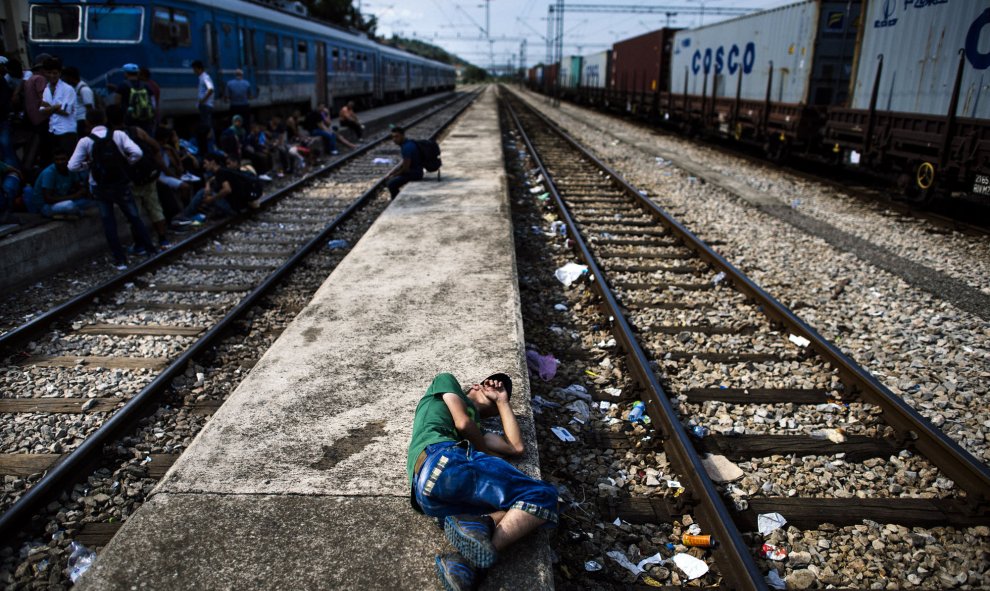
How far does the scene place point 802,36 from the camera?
14.3 m

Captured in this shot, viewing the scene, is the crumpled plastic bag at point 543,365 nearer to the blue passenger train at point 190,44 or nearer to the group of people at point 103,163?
the group of people at point 103,163

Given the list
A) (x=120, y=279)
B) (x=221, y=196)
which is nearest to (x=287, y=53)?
(x=221, y=196)

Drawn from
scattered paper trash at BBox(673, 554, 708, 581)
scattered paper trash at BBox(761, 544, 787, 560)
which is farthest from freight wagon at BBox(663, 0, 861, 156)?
scattered paper trash at BBox(673, 554, 708, 581)

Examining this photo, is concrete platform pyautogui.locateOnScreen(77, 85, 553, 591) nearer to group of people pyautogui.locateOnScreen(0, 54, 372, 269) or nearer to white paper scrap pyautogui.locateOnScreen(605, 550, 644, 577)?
white paper scrap pyautogui.locateOnScreen(605, 550, 644, 577)

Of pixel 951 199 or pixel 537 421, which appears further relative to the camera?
pixel 951 199

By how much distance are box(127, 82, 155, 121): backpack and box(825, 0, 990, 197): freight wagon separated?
38.2 feet

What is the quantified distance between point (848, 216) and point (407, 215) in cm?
700

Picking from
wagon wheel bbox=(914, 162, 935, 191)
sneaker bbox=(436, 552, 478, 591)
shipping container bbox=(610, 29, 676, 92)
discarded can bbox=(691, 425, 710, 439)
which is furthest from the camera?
shipping container bbox=(610, 29, 676, 92)

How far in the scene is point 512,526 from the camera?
2688 mm

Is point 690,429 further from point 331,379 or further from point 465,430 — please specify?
point 331,379

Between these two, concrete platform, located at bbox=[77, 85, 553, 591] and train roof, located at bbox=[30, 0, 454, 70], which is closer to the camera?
concrete platform, located at bbox=[77, 85, 553, 591]

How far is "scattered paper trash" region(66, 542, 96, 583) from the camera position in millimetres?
2934

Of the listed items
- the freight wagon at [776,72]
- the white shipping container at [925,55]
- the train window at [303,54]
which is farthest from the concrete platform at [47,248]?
the train window at [303,54]

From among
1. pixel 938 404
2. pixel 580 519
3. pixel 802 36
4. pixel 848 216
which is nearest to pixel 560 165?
pixel 802 36
